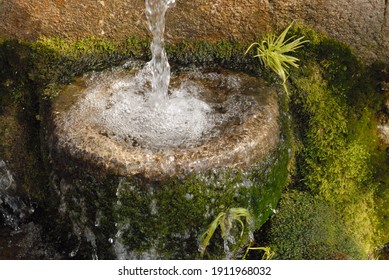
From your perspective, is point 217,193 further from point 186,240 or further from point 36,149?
point 36,149

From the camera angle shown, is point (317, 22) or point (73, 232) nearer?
point (73, 232)

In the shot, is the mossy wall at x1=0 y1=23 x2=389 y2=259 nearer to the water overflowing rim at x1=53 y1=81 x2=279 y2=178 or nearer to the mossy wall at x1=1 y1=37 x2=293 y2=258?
the mossy wall at x1=1 y1=37 x2=293 y2=258

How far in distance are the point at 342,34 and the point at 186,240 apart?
1987 millimetres

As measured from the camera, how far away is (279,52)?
435 cm

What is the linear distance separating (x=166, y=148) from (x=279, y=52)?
1.26 metres

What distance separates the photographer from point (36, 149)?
174 inches

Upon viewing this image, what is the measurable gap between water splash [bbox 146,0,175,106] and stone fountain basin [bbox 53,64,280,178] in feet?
1.72

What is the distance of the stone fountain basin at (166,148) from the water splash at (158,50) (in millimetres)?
524

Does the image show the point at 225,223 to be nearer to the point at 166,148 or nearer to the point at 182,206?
the point at 182,206

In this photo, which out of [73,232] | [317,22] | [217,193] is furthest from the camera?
[317,22]

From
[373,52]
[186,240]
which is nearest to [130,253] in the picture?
[186,240]

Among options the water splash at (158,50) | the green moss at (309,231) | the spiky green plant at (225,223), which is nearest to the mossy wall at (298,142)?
the green moss at (309,231)

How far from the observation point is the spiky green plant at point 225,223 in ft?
11.8

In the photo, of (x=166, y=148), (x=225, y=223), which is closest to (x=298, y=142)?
(x=225, y=223)
